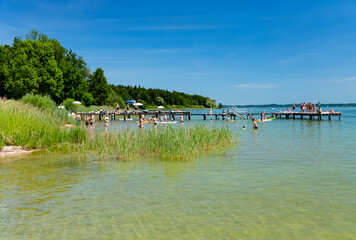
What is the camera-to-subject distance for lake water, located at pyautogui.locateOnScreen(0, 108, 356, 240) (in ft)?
19.4

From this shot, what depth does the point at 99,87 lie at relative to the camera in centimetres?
8281

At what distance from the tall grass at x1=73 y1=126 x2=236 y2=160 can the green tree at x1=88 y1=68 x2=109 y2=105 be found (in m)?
68.6

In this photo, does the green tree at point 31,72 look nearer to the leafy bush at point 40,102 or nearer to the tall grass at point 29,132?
the leafy bush at point 40,102

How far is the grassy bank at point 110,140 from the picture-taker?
14109 mm

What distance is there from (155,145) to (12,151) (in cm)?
694

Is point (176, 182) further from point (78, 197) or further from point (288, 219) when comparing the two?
point (288, 219)

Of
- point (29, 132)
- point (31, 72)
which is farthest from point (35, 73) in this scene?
point (29, 132)

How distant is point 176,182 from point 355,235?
17.3 feet

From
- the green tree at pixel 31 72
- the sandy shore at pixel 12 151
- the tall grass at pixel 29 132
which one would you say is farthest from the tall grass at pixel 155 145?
the green tree at pixel 31 72

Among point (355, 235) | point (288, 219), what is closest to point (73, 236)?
point (288, 219)

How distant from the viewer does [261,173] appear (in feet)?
36.9

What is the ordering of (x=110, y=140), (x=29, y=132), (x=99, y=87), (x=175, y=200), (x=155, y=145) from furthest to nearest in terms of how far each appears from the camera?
(x=99, y=87) < (x=29, y=132) < (x=110, y=140) < (x=155, y=145) < (x=175, y=200)

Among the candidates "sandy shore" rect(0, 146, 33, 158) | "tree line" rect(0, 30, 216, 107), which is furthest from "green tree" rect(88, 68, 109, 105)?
"sandy shore" rect(0, 146, 33, 158)

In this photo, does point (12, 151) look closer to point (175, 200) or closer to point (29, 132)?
point (29, 132)
